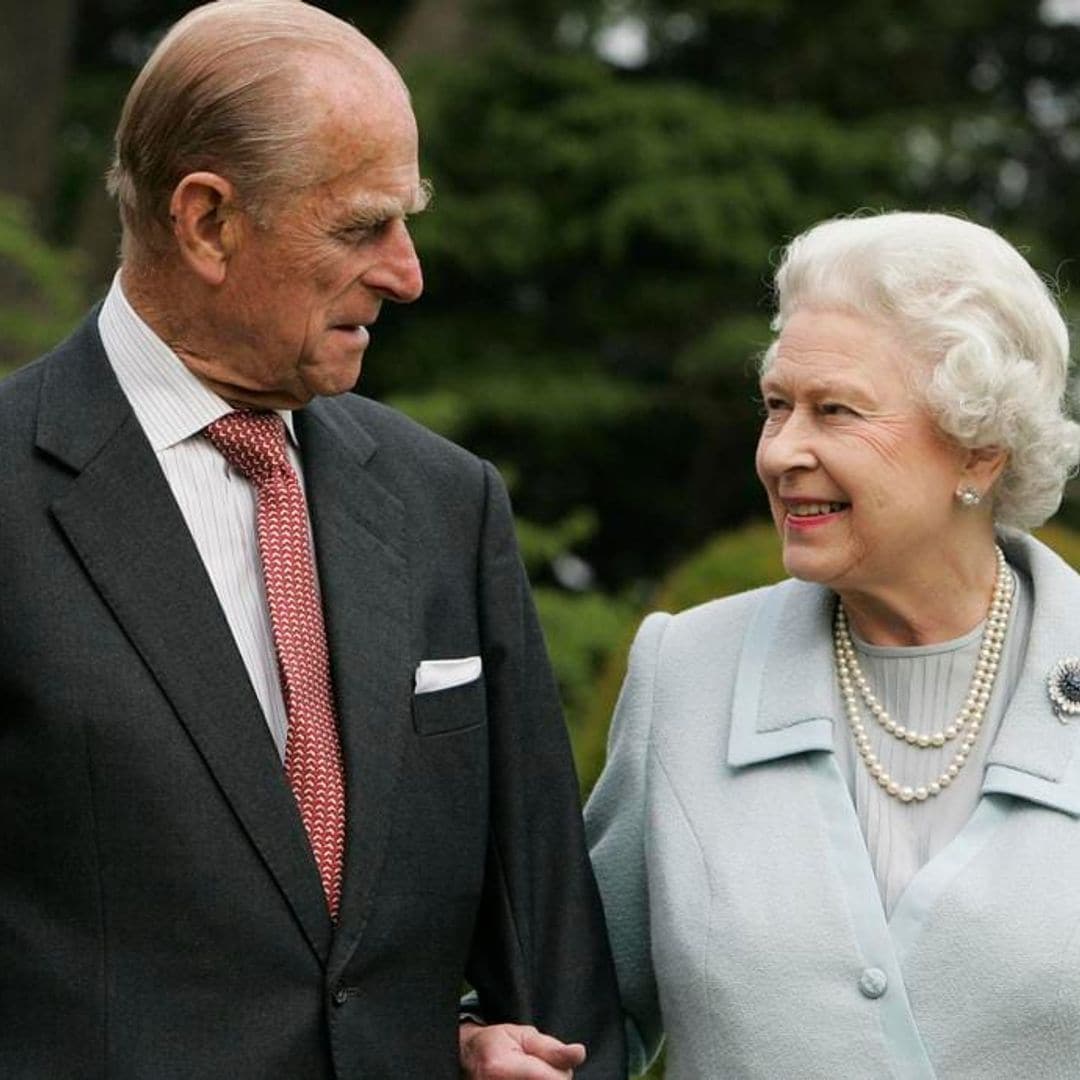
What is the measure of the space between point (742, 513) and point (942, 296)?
9.88m

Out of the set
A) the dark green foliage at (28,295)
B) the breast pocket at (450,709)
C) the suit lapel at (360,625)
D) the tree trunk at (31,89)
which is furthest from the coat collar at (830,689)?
the tree trunk at (31,89)

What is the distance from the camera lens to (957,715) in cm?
359

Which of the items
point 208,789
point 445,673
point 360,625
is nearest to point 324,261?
point 360,625

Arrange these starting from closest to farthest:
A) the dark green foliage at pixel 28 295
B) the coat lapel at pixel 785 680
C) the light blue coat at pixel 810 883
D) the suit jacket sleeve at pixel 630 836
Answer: the light blue coat at pixel 810 883
the coat lapel at pixel 785 680
the suit jacket sleeve at pixel 630 836
the dark green foliage at pixel 28 295

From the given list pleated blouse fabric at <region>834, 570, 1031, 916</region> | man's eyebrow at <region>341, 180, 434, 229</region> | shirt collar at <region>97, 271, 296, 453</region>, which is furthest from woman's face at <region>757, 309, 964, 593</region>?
shirt collar at <region>97, 271, 296, 453</region>

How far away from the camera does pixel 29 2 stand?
38.2ft

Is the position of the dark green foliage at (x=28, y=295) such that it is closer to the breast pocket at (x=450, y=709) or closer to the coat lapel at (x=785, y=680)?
the coat lapel at (x=785, y=680)

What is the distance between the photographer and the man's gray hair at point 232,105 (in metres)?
3.27

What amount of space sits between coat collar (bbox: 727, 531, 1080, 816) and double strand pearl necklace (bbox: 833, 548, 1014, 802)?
0.10 ft

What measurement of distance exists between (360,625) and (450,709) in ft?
0.61

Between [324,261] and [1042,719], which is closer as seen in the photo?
[324,261]

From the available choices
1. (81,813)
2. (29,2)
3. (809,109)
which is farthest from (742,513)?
(81,813)

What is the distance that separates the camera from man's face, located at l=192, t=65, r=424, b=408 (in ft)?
10.8

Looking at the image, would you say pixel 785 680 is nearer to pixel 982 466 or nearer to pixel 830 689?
pixel 830 689
